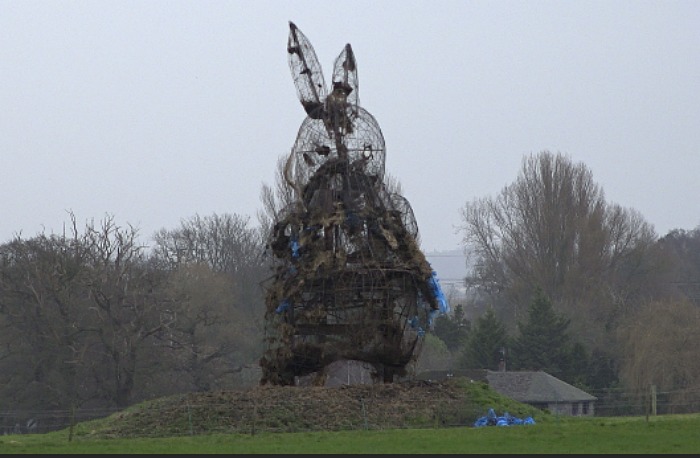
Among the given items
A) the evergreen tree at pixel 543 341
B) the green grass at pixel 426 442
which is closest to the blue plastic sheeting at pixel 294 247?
the green grass at pixel 426 442

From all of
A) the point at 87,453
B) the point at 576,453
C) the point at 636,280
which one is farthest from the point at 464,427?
the point at 636,280

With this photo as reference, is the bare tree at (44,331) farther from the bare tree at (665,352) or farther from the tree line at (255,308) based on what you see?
the bare tree at (665,352)

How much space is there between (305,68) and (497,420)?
1172 cm

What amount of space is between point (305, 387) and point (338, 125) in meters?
7.44

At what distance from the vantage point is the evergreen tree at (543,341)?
6450 cm

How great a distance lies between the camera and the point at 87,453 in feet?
78.8

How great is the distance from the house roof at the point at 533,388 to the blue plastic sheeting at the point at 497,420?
20.5 metres

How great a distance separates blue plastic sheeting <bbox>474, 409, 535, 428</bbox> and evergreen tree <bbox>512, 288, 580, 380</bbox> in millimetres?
32510

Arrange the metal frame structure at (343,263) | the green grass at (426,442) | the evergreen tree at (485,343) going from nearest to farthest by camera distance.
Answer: the green grass at (426,442)
the metal frame structure at (343,263)
the evergreen tree at (485,343)

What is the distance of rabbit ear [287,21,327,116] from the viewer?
36375mm

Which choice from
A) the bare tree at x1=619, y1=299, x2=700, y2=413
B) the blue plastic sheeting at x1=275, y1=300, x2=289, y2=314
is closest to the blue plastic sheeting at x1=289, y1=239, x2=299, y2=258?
the blue plastic sheeting at x1=275, y1=300, x2=289, y2=314

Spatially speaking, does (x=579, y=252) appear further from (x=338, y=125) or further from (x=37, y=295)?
(x=338, y=125)

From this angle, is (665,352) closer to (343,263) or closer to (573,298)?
(573,298)

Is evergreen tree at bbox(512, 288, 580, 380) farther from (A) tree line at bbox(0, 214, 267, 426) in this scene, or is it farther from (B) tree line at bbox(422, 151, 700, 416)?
(A) tree line at bbox(0, 214, 267, 426)
